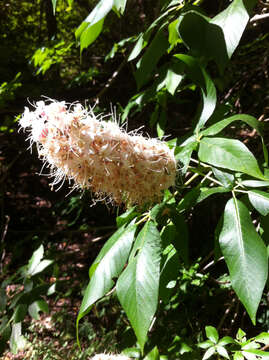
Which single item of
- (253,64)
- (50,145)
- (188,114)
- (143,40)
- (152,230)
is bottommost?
(188,114)

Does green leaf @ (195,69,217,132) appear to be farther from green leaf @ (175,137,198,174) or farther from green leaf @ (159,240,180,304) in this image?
green leaf @ (159,240,180,304)

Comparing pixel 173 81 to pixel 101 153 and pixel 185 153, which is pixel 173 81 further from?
pixel 101 153

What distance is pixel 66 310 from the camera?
325cm

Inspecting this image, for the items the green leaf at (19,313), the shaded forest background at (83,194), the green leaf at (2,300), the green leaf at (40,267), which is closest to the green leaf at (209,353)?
the shaded forest background at (83,194)

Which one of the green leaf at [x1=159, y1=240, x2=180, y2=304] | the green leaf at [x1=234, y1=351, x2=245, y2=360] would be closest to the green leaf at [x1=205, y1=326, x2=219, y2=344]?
the green leaf at [x1=234, y1=351, x2=245, y2=360]

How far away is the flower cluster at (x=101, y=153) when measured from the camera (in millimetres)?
943

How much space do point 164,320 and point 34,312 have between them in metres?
0.96

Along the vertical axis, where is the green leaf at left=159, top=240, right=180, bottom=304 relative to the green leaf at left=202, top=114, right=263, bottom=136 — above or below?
below

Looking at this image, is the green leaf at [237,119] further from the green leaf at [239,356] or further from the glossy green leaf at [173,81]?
the green leaf at [239,356]

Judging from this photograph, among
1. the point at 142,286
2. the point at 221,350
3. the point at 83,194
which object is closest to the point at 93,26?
the point at 142,286

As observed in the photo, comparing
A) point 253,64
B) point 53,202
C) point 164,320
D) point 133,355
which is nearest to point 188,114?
point 253,64

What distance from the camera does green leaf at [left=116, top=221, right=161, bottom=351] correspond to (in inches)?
29.4

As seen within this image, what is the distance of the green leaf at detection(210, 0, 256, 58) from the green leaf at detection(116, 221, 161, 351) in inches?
21.6

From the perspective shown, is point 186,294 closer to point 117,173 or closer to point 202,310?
point 202,310
